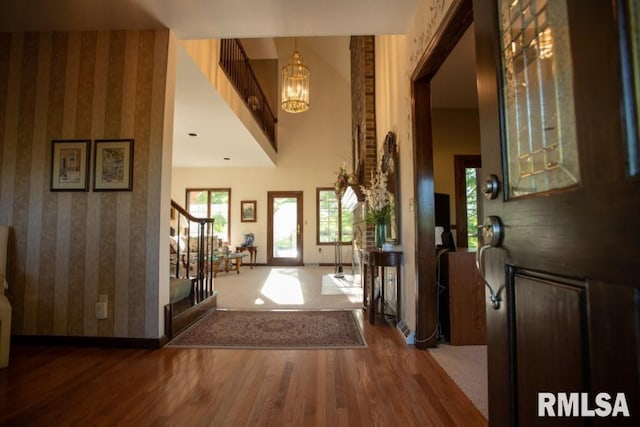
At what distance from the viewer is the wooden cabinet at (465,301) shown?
244 cm

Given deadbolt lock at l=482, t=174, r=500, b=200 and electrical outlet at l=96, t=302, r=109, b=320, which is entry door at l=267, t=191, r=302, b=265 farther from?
deadbolt lock at l=482, t=174, r=500, b=200

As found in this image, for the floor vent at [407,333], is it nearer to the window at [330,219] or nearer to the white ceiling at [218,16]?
the white ceiling at [218,16]

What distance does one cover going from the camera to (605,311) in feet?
1.87

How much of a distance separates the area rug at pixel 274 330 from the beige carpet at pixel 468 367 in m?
0.61

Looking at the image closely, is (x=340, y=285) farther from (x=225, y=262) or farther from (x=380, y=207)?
(x=225, y=262)

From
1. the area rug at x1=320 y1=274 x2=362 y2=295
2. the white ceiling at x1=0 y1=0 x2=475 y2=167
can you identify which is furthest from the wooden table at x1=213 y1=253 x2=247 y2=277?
the white ceiling at x1=0 y1=0 x2=475 y2=167

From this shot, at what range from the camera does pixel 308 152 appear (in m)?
8.71

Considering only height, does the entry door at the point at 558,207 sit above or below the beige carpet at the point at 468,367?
above

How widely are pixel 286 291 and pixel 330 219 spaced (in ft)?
13.3

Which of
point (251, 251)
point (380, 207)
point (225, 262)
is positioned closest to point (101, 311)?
point (380, 207)

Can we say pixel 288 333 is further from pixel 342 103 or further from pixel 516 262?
pixel 342 103

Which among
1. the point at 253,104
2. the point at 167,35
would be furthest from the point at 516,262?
the point at 253,104

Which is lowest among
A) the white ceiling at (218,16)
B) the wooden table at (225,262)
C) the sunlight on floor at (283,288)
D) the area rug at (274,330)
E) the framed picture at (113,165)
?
the sunlight on floor at (283,288)
